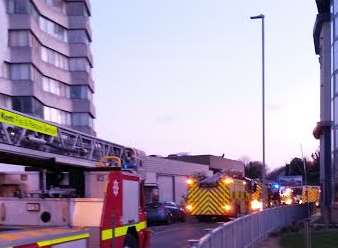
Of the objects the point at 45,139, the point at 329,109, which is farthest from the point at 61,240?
the point at 329,109

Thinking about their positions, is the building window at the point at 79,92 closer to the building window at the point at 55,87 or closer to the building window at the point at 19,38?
the building window at the point at 55,87

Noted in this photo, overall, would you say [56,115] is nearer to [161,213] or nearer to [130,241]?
[161,213]

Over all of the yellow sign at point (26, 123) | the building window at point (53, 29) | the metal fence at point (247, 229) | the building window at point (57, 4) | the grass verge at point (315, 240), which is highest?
the building window at point (57, 4)

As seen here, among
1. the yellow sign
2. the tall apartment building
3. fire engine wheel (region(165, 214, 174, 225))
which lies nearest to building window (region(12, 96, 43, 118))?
the tall apartment building

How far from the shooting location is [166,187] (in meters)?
59.5

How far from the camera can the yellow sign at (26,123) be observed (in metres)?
12.0

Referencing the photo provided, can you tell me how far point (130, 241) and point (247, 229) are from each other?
4473 millimetres

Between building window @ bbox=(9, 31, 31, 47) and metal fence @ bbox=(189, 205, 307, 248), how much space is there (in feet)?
102

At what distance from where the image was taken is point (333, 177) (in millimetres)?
36094

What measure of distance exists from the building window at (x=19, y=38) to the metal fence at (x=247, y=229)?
102ft

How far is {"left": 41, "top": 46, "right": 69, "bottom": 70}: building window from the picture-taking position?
65.4 metres

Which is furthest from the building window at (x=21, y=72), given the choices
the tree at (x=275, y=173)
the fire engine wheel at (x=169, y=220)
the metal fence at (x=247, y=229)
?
the tree at (x=275, y=173)

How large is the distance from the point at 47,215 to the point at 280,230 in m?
17.6

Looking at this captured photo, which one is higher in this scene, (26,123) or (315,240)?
(26,123)
